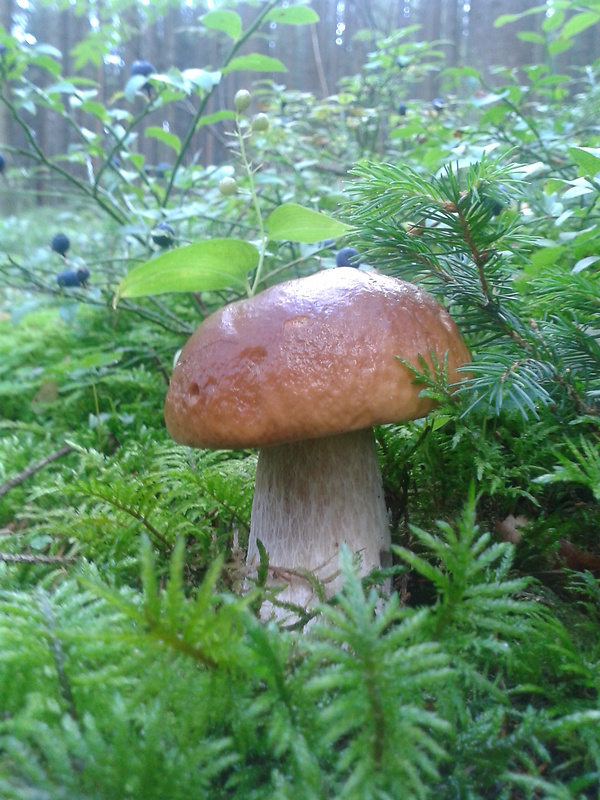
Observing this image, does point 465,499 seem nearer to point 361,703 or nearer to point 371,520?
point 371,520

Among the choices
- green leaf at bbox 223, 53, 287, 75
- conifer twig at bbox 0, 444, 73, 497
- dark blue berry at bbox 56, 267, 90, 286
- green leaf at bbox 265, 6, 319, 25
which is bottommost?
conifer twig at bbox 0, 444, 73, 497

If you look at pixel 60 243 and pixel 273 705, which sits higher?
pixel 60 243

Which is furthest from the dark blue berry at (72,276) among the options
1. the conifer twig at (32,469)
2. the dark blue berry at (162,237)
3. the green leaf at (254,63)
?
the green leaf at (254,63)

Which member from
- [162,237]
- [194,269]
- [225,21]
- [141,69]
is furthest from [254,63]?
[194,269]

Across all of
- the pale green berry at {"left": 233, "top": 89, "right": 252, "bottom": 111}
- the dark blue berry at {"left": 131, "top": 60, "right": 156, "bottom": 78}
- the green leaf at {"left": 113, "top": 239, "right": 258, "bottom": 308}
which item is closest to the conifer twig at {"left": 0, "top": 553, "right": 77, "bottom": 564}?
the green leaf at {"left": 113, "top": 239, "right": 258, "bottom": 308}

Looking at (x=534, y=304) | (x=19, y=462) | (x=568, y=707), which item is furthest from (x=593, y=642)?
(x=19, y=462)

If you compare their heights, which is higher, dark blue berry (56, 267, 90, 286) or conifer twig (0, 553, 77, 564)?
dark blue berry (56, 267, 90, 286)

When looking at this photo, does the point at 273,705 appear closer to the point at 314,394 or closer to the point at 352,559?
the point at 352,559

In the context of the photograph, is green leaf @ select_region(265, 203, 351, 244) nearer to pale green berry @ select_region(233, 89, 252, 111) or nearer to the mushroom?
the mushroom
